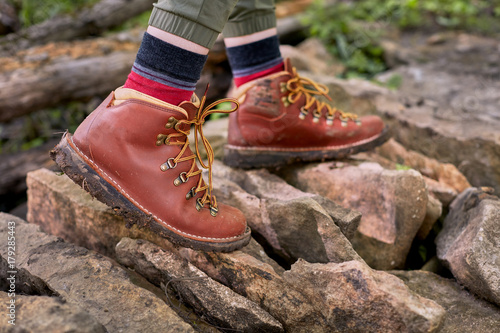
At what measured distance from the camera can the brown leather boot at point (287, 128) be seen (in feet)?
8.41

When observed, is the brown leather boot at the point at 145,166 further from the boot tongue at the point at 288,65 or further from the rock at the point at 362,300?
the boot tongue at the point at 288,65

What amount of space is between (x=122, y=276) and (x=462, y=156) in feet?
9.43

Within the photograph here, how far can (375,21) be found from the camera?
638 cm

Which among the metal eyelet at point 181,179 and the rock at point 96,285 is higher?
the metal eyelet at point 181,179

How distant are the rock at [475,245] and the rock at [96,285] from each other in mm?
1474

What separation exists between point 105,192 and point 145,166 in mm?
233

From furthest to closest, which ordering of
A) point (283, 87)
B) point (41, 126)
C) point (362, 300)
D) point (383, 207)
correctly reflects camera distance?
point (41, 126), point (283, 87), point (383, 207), point (362, 300)

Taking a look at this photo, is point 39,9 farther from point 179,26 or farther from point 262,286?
point 262,286

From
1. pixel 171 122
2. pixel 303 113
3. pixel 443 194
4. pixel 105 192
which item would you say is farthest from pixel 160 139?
pixel 443 194

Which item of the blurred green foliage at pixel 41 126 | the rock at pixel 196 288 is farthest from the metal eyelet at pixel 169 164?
the blurred green foliage at pixel 41 126

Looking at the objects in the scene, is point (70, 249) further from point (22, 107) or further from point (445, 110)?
point (445, 110)

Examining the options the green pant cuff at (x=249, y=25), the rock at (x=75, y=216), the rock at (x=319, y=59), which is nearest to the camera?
the rock at (x=75, y=216)

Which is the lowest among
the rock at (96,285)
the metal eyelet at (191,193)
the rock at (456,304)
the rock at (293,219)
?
the rock at (456,304)

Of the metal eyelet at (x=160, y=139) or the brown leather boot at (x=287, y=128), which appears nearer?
the metal eyelet at (x=160, y=139)
